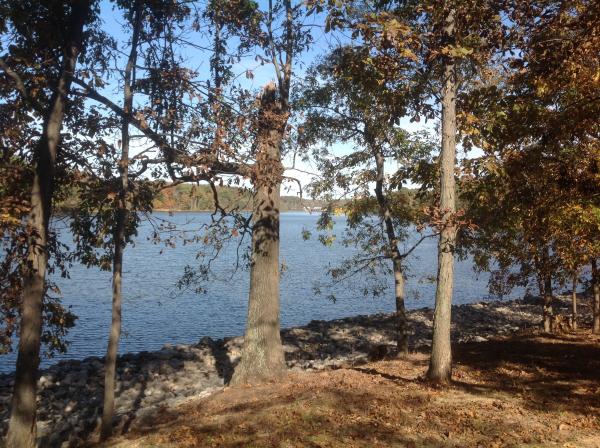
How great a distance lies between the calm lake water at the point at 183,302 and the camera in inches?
878

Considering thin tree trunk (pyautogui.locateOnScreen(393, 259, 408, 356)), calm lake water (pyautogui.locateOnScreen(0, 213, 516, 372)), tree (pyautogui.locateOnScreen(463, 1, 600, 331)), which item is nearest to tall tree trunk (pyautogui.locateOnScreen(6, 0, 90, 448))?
tree (pyautogui.locateOnScreen(463, 1, 600, 331))

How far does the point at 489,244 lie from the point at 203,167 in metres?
10.6

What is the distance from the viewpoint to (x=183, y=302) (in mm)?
30031

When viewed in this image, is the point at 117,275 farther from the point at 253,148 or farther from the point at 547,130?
the point at 547,130

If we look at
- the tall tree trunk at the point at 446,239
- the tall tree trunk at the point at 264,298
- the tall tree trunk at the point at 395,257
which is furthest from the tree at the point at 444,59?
the tall tree trunk at the point at 395,257

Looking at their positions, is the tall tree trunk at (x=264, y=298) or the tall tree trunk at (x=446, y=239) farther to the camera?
the tall tree trunk at (x=264, y=298)

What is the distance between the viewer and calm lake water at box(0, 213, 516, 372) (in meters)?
22.3

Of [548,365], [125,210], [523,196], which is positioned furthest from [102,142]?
[548,365]

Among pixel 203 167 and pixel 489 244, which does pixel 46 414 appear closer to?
pixel 203 167

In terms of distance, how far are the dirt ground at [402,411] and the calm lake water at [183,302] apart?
6.54m

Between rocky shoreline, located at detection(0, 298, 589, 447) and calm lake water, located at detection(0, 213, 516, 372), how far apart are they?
2018mm

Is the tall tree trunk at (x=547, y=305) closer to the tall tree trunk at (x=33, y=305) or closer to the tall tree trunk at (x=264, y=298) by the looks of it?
the tall tree trunk at (x=264, y=298)

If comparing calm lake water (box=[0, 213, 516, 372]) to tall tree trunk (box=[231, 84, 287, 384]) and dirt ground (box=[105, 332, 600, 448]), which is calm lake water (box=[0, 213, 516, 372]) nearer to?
tall tree trunk (box=[231, 84, 287, 384])

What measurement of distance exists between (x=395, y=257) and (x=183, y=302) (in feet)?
59.2
